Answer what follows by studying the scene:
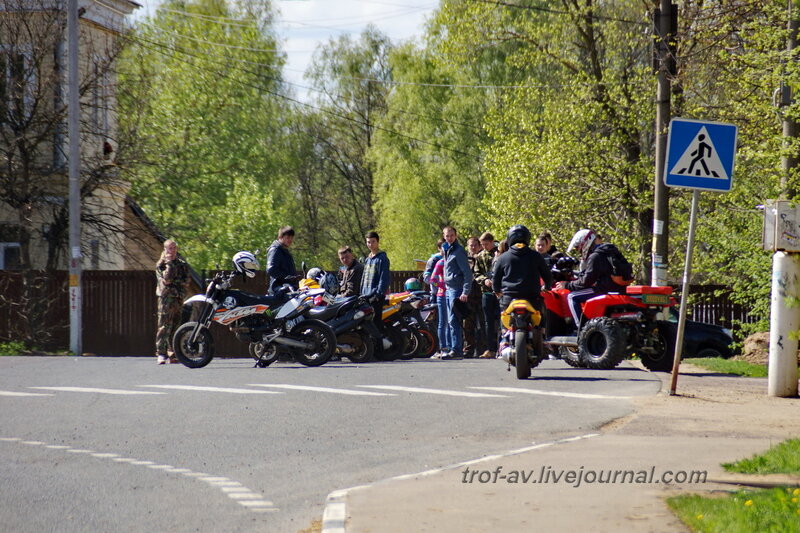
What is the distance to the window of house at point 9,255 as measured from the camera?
2838 centimetres

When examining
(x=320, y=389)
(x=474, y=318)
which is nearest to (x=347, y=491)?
(x=320, y=389)

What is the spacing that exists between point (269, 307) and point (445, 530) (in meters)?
11.6

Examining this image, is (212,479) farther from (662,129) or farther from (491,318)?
(662,129)

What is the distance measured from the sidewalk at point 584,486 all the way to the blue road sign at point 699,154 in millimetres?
2321

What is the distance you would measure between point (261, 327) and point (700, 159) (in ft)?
24.6

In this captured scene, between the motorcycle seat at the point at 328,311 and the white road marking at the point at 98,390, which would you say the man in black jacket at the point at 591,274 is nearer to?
the motorcycle seat at the point at 328,311

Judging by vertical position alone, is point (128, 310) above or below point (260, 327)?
below

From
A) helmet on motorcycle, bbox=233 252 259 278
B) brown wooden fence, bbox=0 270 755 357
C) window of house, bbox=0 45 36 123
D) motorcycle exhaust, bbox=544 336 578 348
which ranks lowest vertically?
brown wooden fence, bbox=0 270 755 357

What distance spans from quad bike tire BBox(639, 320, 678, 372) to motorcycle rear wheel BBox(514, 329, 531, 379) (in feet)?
6.66

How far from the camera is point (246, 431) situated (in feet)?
33.5

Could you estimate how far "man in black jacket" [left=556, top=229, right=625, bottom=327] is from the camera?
51.3 feet

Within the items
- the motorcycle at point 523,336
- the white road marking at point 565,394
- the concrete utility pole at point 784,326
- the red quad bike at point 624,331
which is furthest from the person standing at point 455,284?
the concrete utility pole at point 784,326

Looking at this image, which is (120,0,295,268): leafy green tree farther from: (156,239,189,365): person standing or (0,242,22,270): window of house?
(156,239,189,365): person standing

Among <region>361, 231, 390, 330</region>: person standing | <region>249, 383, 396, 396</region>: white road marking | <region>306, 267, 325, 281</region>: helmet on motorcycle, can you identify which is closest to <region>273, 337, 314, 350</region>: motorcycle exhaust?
<region>361, 231, 390, 330</region>: person standing
